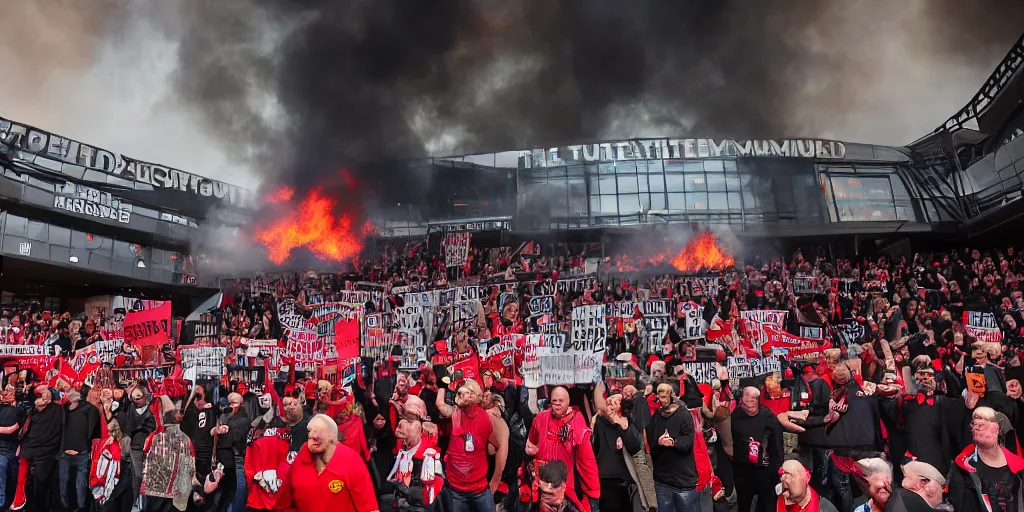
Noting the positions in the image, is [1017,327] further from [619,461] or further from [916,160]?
[916,160]

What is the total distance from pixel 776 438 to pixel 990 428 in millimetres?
1878

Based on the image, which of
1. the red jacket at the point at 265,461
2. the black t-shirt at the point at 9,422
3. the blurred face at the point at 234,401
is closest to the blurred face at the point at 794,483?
the red jacket at the point at 265,461

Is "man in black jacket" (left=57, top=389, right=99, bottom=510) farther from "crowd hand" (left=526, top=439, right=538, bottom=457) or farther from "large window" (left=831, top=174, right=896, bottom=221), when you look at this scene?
"large window" (left=831, top=174, right=896, bottom=221)

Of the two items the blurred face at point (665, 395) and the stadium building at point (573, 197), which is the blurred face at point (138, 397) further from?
the stadium building at point (573, 197)

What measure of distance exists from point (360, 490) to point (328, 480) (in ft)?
0.71

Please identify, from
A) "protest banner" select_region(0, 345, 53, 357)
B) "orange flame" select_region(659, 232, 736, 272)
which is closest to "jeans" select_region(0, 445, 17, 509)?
"protest banner" select_region(0, 345, 53, 357)

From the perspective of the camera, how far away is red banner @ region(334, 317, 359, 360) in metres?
9.82

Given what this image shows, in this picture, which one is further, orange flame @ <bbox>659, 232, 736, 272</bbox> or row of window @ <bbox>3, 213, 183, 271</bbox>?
orange flame @ <bbox>659, 232, 736, 272</bbox>

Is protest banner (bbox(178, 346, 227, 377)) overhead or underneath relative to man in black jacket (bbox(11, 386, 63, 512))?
overhead

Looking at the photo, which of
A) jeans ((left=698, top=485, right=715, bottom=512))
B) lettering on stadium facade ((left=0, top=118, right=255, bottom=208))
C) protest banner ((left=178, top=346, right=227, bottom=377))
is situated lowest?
jeans ((left=698, top=485, right=715, bottom=512))

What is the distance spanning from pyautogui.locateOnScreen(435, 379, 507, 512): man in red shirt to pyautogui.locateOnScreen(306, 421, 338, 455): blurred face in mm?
1856

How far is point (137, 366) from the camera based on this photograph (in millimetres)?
10109

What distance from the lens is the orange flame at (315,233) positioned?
2389 cm

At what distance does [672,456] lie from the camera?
18.9 ft
